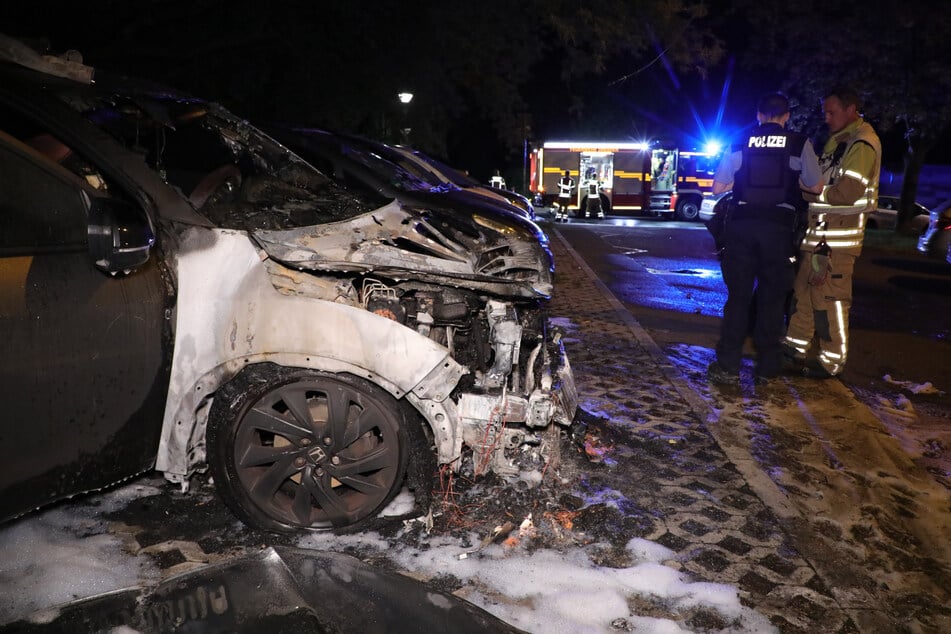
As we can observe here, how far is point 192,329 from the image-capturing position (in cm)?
311

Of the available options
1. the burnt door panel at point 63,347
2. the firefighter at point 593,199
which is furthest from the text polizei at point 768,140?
the firefighter at point 593,199

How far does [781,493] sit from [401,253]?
240 centimetres

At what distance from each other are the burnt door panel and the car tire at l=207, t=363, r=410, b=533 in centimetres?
36

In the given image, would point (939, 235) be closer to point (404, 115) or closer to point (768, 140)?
point (768, 140)

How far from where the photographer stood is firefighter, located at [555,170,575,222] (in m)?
23.7

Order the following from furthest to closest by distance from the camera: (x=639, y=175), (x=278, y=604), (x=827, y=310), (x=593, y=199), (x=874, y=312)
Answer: (x=639, y=175), (x=593, y=199), (x=874, y=312), (x=827, y=310), (x=278, y=604)

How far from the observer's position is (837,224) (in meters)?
5.57

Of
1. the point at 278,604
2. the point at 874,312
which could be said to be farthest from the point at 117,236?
the point at 874,312

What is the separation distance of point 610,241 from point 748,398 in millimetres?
11601

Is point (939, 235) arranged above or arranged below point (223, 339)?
above

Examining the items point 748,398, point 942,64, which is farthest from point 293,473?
point 942,64

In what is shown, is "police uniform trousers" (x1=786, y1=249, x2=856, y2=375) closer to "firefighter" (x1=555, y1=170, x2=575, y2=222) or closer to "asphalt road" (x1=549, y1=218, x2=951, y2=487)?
"asphalt road" (x1=549, y1=218, x2=951, y2=487)

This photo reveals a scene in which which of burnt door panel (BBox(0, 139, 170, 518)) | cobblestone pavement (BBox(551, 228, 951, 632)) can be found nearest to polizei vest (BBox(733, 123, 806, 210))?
cobblestone pavement (BBox(551, 228, 951, 632))

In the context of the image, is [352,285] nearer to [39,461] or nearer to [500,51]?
[39,461]
